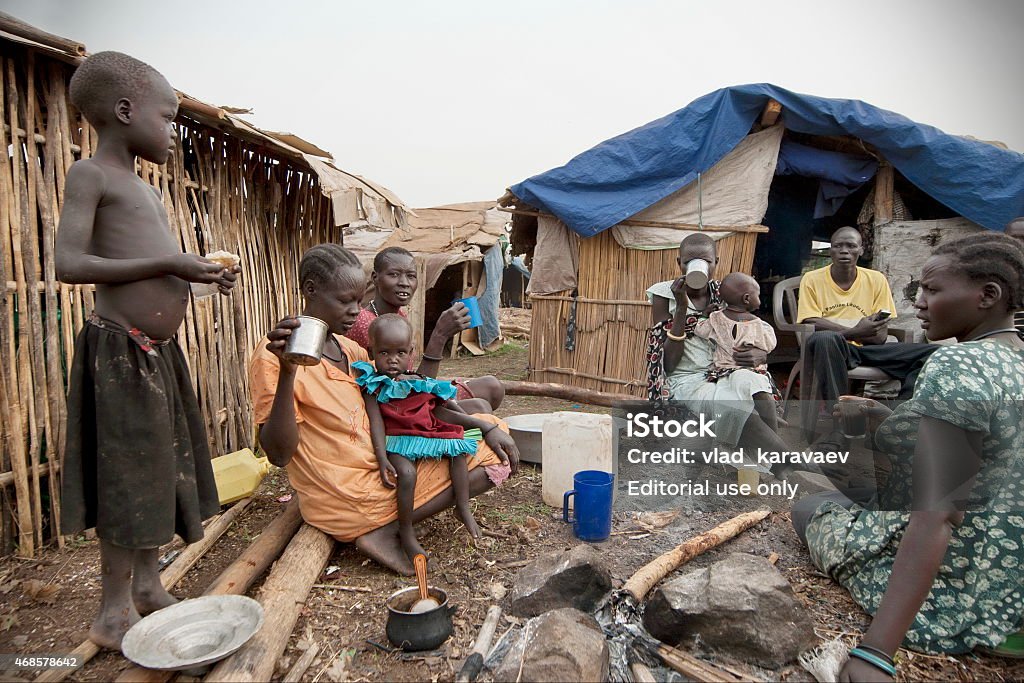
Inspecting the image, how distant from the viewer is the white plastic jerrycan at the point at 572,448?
311 centimetres

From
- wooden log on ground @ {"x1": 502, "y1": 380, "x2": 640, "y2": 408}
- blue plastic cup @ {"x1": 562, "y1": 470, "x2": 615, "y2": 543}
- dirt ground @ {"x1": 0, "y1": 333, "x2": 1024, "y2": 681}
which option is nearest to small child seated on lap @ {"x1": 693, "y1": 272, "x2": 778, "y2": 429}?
wooden log on ground @ {"x1": 502, "y1": 380, "x2": 640, "y2": 408}

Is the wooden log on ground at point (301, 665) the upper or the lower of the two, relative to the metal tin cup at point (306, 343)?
lower

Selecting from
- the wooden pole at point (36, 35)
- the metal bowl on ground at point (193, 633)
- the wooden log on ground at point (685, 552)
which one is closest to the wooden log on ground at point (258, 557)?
the metal bowl on ground at point (193, 633)

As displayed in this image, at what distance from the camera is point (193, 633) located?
182 cm

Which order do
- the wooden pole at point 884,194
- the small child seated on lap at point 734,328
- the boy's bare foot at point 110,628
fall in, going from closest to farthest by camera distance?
1. the boy's bare foot at point 110,628
2. the small child seated on lap at point 734,328
3. the wooden pole at point 884,194

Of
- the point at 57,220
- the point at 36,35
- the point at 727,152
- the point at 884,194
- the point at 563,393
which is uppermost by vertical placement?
the point at 727,152

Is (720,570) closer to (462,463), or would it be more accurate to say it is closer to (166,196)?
(462,463)

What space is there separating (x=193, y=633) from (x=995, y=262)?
9.06ft

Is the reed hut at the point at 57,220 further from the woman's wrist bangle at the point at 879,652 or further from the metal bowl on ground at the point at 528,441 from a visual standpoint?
the woman's wrist bangle at the point at 879,652

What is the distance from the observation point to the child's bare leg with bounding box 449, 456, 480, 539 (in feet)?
8.86

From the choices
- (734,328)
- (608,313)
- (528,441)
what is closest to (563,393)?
(528,441)

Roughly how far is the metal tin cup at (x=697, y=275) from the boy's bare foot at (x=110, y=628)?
3.30 meters

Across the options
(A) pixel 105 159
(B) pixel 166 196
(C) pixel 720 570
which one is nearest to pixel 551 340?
(B) pixel 166 196

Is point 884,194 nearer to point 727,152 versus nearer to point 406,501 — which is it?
point 727,152
